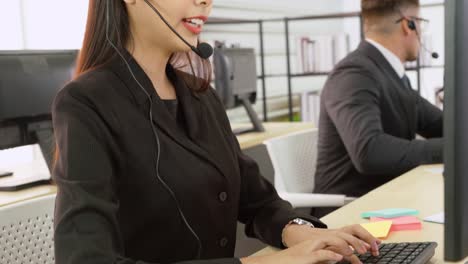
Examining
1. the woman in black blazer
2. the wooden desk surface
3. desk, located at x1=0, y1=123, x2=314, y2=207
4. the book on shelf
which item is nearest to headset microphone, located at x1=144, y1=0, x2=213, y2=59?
the woman in black blazer

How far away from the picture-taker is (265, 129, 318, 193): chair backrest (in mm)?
2193

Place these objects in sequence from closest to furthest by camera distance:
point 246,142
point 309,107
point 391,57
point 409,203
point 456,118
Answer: point 456,118
point 409,203
point 391,57
point 246,142
point 309,107

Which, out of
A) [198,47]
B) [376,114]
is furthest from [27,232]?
[376,114]

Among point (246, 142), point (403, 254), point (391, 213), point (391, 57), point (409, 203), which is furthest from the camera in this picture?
point (246, 142)

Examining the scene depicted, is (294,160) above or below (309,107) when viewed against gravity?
above

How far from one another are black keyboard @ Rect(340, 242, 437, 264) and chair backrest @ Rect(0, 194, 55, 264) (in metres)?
0.80

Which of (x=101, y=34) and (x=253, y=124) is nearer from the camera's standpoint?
(x=101, y=34)

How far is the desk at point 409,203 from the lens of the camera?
128cm

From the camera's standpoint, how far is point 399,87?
7.63ft

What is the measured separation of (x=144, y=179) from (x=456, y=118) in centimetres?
→ 54

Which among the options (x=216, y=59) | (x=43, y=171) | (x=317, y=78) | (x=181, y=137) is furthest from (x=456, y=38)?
(x=317, y=78)

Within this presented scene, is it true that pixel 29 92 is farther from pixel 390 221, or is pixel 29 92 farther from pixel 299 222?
pixel 390 221

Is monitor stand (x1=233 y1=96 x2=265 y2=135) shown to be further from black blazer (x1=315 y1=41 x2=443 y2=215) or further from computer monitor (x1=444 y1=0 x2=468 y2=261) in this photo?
computer monitor (x1=444 y1=0 x2=468 y2=261)

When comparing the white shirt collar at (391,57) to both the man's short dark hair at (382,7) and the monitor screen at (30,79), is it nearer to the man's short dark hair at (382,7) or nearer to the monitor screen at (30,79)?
the man's short dark hair at (382,7)
